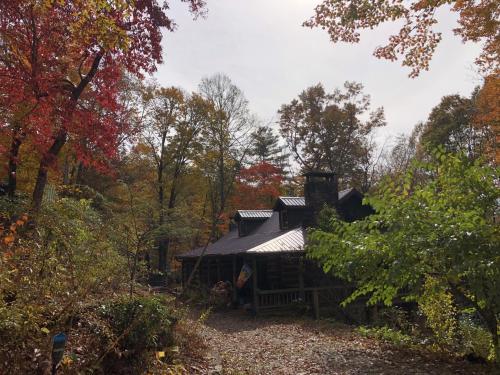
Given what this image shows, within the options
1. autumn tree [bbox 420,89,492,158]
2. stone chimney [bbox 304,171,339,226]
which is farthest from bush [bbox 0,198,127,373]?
autumn tree [bbox 420,89,492,158]

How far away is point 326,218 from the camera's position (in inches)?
→ 681

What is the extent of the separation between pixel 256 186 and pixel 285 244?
698 inches

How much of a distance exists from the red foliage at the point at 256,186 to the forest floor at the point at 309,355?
2049cm

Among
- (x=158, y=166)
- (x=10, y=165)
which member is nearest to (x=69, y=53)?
(x=10, y=165)

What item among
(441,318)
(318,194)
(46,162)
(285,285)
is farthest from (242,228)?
(441,318)

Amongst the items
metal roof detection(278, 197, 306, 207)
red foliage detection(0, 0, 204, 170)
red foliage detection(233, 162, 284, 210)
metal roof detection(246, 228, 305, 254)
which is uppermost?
red foliage detection(233, 162, 284, 210)

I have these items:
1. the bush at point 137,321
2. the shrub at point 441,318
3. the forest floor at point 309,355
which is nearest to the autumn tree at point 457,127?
the forest floor at point 309,355

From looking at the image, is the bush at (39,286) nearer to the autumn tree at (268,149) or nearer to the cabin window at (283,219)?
the cabin window at (283,219)

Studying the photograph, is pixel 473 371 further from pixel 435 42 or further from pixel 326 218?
pixel 326 218

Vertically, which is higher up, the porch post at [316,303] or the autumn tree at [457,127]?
the autumn tree at [457,127]

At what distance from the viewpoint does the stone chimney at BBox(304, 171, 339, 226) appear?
2023cm

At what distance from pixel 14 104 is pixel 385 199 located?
9.07 metres

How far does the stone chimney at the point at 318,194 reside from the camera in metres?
20.2

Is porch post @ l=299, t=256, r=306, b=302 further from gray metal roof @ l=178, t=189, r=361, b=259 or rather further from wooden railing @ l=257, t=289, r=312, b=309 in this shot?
gray metal roof @ l=178, t=189, r=361, b=259
